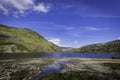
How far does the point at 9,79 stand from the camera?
3331 cm

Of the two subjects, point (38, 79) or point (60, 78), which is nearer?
point (60, 78)

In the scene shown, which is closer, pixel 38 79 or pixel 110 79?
pixel 110 79

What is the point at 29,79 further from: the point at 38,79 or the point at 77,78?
the point at 77,78

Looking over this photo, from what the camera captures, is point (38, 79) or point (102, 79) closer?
point (102, 79)

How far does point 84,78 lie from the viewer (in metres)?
32.0

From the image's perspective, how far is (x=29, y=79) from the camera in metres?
33.5

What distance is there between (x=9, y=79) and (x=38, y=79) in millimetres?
5608

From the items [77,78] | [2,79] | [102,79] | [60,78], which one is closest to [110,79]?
[102,79]

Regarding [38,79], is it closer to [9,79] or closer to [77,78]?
[9,79]

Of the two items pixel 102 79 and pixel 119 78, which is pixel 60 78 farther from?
pixel 119 78

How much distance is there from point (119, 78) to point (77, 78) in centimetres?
815

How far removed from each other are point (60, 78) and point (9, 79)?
33.2ft

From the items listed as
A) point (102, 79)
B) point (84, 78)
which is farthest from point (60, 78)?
point (102, 79)

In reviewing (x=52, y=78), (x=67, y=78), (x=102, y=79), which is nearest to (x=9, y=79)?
(x=52, y=78)
